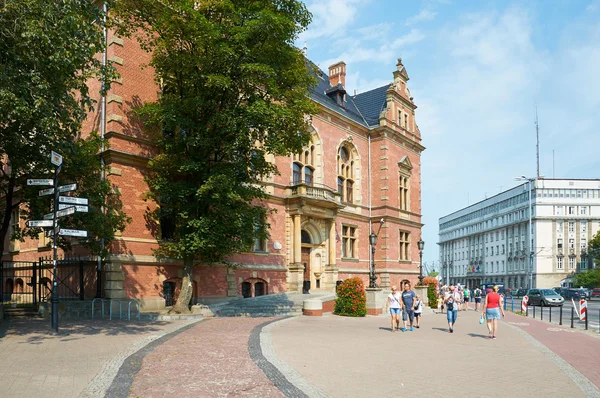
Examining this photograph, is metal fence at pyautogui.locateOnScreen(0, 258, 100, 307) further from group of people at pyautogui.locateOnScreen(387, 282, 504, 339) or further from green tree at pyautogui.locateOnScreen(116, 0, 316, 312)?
group of people at pyautogui.locateOnScreen(387, 282, 504, 339)

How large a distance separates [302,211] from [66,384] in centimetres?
2267

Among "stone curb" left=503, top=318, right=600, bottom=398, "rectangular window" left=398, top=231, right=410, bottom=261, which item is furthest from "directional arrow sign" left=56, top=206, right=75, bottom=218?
"rectangular window" left=398, top=231, right=410, bottom=261

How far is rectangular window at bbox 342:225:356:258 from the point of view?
35.8 meters

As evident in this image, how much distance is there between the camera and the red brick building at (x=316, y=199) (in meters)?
21.4

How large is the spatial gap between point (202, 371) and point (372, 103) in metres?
33.9

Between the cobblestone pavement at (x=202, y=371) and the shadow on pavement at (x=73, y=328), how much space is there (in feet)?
7.48

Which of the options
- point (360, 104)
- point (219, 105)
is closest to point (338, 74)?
point (360, 104)

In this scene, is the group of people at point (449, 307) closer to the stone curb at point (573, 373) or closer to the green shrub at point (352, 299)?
the stone curb at point (573, 373)

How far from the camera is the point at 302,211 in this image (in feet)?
99.7

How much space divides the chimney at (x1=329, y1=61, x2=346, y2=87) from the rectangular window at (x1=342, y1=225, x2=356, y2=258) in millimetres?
12593

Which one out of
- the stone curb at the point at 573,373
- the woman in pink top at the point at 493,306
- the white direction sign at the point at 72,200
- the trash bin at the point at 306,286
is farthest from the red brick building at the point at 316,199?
the stone curb at the point at 573,373

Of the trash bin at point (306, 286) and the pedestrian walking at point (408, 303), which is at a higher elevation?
the pedestrian walking at point (408, 303)

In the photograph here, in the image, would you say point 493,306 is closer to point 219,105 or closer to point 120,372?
point 120,372

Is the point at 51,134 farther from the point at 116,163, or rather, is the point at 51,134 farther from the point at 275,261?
the point at 275,261
